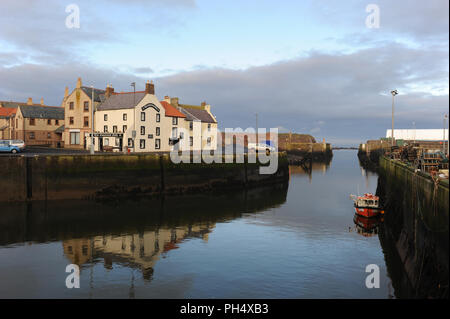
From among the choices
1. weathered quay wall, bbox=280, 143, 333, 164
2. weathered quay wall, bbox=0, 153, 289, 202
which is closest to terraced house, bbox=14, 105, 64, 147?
weathered quay wall, bbox=0, 153, 289, 202

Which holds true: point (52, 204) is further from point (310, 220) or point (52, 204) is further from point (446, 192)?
point (446, 192)

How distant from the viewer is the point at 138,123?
60625 millimetres

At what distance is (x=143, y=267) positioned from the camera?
66.5ft

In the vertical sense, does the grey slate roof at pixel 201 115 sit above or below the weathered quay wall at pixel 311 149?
above

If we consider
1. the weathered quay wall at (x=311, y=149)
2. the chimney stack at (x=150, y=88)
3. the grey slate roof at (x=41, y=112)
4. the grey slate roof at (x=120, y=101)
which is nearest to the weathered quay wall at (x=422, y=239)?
the grey slate roof at (x=120, y=101)

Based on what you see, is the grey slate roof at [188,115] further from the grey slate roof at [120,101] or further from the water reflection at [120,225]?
the water reflection at [120,225]

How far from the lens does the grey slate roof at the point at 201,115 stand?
79.2m

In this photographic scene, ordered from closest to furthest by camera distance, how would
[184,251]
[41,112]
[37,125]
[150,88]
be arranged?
[184,251]
[150,88]
[37,125]
[41,112]

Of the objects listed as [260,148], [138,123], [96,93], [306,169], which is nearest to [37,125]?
[96,93]

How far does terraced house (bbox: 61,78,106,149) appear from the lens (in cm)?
6512

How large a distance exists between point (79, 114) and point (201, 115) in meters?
26.3

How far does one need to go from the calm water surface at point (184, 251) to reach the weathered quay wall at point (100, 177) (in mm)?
1758

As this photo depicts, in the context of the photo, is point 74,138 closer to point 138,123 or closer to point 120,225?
point 138,123
